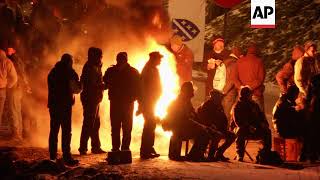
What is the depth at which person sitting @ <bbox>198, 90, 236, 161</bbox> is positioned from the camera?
11992 mm

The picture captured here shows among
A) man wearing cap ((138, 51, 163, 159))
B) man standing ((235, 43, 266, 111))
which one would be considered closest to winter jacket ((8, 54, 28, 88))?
man wearing cap ((138, 51, 163, 159))

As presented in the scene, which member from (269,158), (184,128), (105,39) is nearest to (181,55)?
(105,39)

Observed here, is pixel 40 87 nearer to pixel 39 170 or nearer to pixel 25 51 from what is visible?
pixel 25 51

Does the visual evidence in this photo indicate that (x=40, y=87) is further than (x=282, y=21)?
No

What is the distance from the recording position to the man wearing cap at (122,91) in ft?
39.5

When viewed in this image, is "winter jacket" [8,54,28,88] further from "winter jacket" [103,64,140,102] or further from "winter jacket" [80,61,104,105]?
"winter jacket" [103,64,140,102]

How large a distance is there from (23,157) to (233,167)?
4.11 metres

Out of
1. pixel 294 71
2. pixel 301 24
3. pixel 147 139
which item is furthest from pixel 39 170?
pixel 301 24

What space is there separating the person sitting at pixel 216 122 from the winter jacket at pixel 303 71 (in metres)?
2.88

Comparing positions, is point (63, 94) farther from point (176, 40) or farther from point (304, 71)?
point (304, 71)

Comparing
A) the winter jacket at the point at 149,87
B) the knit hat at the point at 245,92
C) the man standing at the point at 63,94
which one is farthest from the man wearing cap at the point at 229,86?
the man standing at the point at 63,94

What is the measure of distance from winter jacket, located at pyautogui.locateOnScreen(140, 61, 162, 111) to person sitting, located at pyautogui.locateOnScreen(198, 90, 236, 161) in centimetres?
99

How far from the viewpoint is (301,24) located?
93.6 feet

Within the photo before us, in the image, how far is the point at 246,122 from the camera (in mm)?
12125
